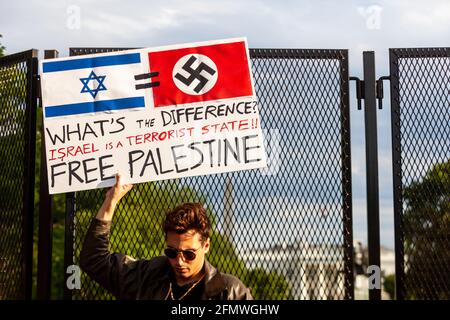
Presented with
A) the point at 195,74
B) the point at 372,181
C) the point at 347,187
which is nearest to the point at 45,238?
the point at 195,74

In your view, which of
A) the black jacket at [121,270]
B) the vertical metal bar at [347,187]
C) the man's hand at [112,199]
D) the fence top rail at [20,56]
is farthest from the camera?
the fence top rail at [20,56]

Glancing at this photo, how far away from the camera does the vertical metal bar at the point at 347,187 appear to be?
5.36 m

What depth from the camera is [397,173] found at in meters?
5.47

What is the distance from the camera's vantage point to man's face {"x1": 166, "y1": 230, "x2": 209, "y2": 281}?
4328mm

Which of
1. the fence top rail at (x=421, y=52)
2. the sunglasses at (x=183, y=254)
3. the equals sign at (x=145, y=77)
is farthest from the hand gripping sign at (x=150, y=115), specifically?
the fence top rail at (x=421, y=52)

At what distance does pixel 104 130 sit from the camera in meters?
5.21

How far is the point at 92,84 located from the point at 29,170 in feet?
2.73

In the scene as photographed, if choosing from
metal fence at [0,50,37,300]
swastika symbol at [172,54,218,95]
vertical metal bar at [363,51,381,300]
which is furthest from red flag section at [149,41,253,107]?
metal fence at [0,50,37,300]

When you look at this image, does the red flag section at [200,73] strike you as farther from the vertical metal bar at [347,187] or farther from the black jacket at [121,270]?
the black jacket at [121,270]

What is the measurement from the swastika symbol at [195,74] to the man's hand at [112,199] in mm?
813

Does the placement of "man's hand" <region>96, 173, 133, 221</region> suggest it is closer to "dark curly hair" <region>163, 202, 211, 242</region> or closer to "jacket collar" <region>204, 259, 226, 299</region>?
"dark curly hair" <region>163, 202, 211, 242</region>

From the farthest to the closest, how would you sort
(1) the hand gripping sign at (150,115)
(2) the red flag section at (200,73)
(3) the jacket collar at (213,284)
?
(2) the red flag section at (200,73) → (1) the hand gripping sign at (150,115) → (3) the jacket collar at (213,284)

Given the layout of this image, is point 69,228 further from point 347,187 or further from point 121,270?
point 347,187

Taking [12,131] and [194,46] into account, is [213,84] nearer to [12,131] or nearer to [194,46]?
[194,46]
